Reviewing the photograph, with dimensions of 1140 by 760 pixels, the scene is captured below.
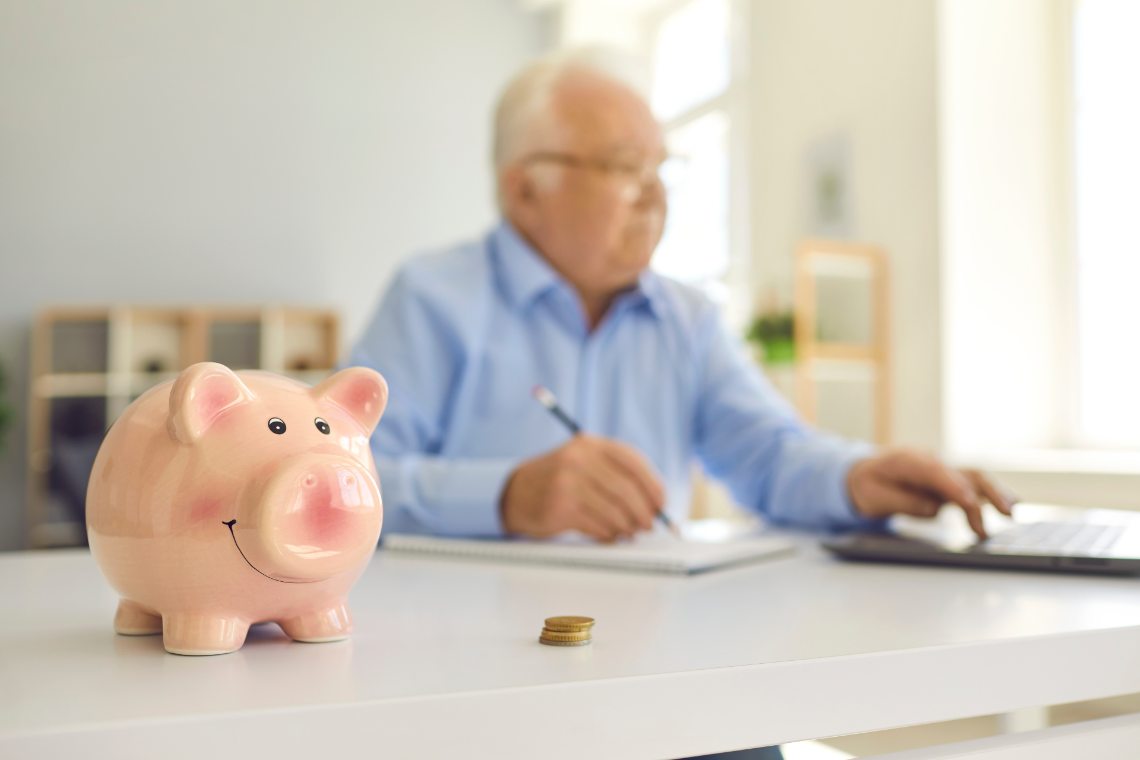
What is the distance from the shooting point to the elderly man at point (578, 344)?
1.21m

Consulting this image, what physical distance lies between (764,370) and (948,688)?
10.7 feet

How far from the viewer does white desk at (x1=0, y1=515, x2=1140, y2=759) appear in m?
0.35

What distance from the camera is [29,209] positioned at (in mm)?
5117

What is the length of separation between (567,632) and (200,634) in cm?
16

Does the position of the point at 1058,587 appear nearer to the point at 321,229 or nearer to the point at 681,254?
the point at 681,254

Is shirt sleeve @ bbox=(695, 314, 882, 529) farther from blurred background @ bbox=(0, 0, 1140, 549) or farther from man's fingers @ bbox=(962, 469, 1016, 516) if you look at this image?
blurred background @ bbox=(0, 0, 1140, 549)

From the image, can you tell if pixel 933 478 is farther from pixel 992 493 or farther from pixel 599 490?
pixel 599 490

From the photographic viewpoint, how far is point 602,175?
122 cm

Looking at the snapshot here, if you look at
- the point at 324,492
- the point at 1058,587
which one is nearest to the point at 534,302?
the point at 1058,587

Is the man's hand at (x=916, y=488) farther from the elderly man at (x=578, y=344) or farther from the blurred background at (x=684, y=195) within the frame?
the blurred background at (x=684, y=195)

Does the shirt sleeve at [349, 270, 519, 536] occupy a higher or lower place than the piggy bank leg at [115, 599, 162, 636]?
higher

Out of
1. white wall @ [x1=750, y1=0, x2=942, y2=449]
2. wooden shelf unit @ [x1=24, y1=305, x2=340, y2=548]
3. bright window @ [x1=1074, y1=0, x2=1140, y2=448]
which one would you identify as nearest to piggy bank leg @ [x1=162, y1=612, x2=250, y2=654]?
white wall @ [x1=750, y1=0, x2=942, y2=449]

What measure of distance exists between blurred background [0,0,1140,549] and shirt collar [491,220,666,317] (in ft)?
0.49

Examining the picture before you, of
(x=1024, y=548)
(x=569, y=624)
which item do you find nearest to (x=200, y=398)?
(x=569, y=624)
